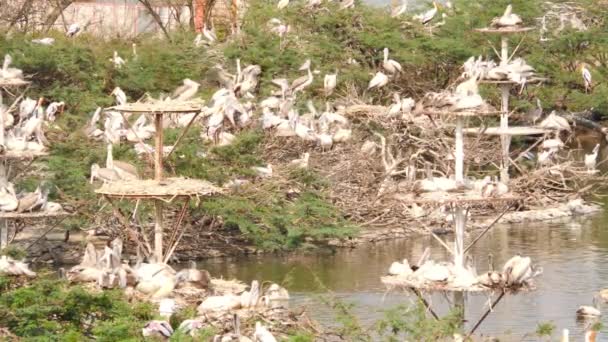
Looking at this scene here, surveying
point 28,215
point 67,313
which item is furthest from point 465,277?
point 28,215

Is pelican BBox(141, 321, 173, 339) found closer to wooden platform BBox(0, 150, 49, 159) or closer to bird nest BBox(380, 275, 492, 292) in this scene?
bird nest BBox(380, 275, 492, 292)

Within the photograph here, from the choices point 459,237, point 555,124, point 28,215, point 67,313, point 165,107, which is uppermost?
point 165,107

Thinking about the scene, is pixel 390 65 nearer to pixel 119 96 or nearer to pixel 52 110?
pixel 119 96

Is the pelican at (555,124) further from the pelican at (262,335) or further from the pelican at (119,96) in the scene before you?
the pelican at (262,335)

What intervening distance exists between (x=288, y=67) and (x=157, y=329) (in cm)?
1473

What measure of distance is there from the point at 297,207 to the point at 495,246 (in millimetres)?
2383

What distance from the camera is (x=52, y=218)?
20891mm

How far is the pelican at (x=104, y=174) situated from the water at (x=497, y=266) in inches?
59.8

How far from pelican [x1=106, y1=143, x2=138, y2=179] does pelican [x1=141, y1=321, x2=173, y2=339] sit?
645cm

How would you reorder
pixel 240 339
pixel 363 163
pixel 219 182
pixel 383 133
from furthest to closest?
1. pixel 383 133
2. pixel 363 163
3. pixel 219 182
4. pixel 240 339

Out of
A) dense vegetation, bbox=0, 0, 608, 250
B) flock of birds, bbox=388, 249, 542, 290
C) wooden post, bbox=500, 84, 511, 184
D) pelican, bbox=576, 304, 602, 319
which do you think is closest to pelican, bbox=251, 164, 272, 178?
dense vegetation, bbox=0, 0, 608, 250

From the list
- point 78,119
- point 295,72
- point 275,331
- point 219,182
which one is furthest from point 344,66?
point 275,331

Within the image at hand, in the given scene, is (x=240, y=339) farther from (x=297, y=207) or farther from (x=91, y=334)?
(x=297, y=207)

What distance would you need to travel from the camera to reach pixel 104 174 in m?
20.0
